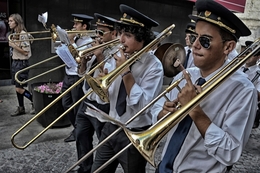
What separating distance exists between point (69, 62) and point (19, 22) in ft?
7.92

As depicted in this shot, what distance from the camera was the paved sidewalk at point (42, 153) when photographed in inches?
140

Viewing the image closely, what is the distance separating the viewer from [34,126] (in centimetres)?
486

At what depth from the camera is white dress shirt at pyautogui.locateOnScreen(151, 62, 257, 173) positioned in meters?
1.50

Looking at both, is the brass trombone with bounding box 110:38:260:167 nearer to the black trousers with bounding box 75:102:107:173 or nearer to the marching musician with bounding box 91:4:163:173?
the marching musician with bounding box 91:4:163:173

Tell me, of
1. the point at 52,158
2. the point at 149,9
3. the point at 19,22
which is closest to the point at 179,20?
the point at 149,9

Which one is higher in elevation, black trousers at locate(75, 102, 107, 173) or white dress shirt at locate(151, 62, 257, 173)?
white dress shirt at locate(151, 62, 257, 173)

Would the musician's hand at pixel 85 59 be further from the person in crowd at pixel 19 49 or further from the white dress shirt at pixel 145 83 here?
the person in crowd at pixel 19 49

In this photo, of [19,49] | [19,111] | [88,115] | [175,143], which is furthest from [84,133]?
[19,49]

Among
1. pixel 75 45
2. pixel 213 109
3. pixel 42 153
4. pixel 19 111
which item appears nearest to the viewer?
pixel 213 109

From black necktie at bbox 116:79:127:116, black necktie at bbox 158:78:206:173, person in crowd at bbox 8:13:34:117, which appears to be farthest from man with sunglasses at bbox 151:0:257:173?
person in crowd at bbox 8:13:34:117

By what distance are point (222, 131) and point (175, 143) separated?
33 cm

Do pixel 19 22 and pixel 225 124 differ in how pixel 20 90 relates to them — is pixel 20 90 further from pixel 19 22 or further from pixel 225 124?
pixel 225 124

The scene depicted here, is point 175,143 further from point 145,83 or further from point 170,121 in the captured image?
point 145,83

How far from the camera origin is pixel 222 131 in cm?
151
